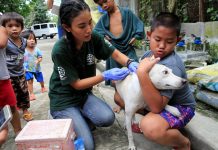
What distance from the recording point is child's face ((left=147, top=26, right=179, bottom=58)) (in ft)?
6.00

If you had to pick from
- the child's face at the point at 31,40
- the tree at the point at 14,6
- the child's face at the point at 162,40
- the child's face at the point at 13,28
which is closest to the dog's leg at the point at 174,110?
the child's face at the point at 162,40

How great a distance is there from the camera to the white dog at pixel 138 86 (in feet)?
5.79

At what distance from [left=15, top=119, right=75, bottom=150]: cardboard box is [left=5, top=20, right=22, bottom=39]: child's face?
1.25 m

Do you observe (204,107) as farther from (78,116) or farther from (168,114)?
(78,116)

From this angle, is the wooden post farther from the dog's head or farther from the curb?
the dog's head

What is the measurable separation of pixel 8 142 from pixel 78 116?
2.39ft

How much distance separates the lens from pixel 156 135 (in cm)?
182

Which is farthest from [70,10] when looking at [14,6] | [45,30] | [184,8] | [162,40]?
[45,30]

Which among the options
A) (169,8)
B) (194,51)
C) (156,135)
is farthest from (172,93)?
(169,8)

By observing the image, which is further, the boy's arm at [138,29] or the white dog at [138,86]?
the boy's arm at [138,29]

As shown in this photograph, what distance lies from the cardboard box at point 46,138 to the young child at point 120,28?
1.28 metres

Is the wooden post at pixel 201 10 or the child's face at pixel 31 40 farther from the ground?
the wooden post at pixel 201 10

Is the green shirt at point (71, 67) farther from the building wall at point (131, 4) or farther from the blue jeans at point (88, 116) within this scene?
the building wall at point (131, 4)

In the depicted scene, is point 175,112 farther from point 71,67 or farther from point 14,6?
point 14,6
